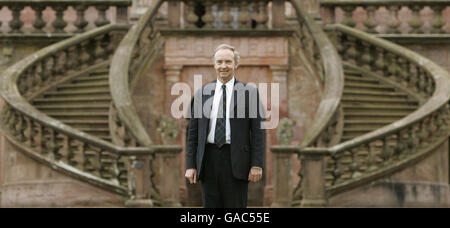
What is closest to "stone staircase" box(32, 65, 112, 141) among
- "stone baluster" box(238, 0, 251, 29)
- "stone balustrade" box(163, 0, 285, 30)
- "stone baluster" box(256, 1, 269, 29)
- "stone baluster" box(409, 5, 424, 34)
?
"stone balustrade" box(163, 0, 285, 30)

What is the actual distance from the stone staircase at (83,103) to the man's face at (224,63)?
9068mm

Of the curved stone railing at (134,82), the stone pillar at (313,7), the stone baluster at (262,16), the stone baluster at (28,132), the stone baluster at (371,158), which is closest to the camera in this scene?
the curved stone railing at (134,82)

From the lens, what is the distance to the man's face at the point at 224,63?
777 centimetres

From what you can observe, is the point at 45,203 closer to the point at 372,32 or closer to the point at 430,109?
the point at 430,109

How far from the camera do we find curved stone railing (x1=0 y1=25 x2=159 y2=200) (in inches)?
586

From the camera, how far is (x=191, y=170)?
791 centimetres

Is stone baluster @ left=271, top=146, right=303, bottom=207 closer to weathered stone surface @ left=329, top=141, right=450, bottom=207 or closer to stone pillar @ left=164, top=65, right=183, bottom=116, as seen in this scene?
weathered stone surface @ left=329, top=141, right=450, bottom=207

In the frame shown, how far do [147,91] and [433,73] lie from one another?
223 inches

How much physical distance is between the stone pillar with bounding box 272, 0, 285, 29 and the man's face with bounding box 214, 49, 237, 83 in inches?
436

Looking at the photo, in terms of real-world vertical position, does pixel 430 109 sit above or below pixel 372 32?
below

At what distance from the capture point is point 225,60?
307 inches

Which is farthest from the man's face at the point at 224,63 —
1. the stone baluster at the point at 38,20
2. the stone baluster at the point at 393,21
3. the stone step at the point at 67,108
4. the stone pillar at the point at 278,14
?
the stone baluster at the point at 393,21

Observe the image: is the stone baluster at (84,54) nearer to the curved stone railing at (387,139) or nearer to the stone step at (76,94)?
the stone step at (76,94)
